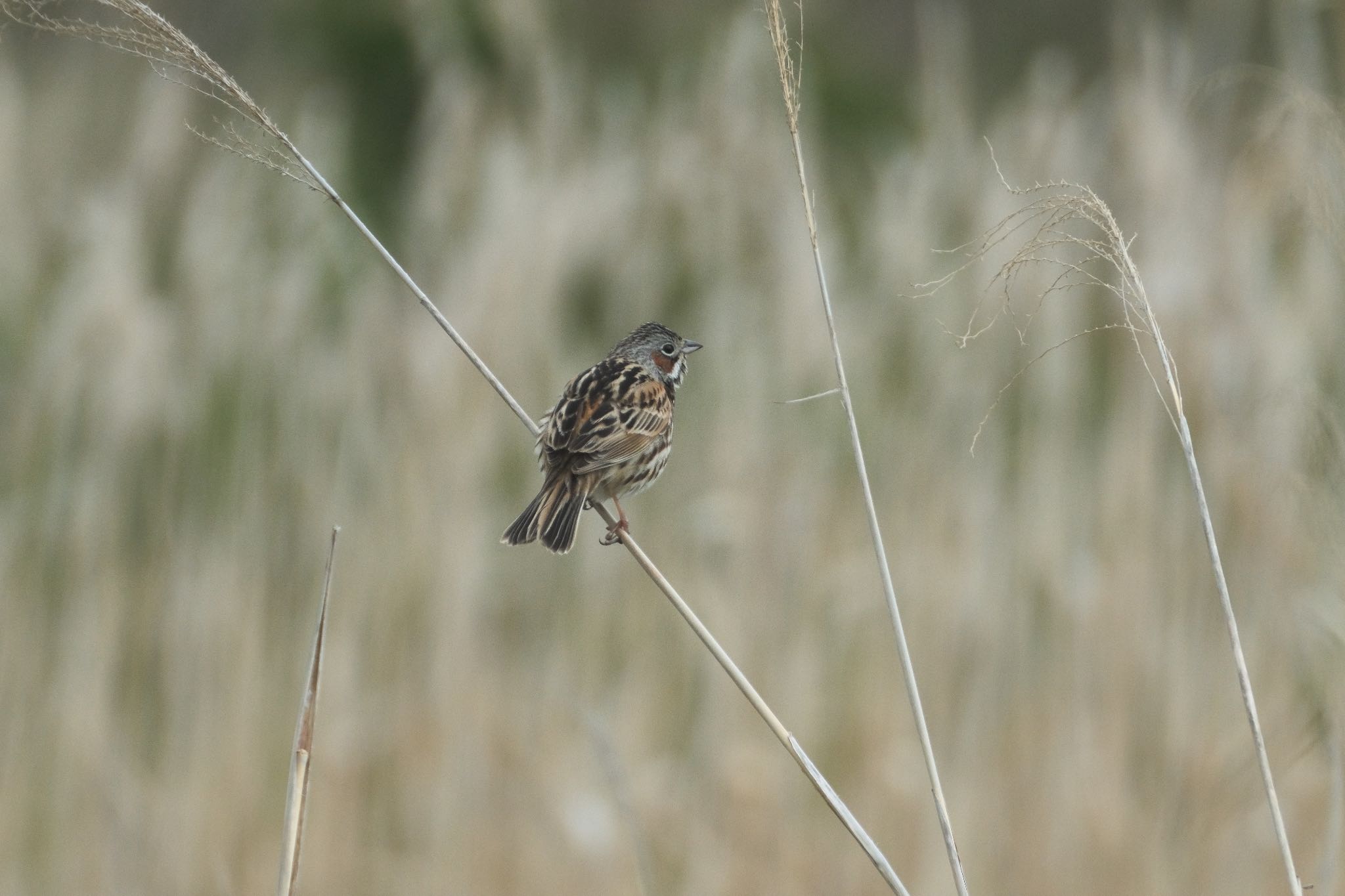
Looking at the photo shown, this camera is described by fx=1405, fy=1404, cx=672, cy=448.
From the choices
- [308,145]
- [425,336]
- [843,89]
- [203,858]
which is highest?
[843,89]

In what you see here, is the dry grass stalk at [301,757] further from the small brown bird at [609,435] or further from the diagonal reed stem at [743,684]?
the small brown bird at [609,435]

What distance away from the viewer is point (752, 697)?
162cm

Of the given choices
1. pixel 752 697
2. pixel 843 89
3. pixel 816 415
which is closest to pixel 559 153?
pixel 816 415

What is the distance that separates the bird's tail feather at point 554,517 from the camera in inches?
108

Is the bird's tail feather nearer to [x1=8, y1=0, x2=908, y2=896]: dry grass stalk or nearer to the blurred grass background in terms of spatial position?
the blurred grass background

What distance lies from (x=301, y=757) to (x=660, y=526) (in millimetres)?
2561

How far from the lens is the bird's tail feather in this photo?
2.75m

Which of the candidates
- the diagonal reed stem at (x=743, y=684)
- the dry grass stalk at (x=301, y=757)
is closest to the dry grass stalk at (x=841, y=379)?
the diagonal reed stem at (x=743, y=684)

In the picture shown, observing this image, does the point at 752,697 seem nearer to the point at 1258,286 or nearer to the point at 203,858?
the point at 203,858

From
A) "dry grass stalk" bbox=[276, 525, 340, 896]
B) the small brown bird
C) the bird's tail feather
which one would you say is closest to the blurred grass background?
the small brown bird

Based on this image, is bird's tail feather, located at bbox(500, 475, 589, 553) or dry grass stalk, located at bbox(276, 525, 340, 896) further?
bird's tail feather, located at bbox(500, 475, 589, 553)

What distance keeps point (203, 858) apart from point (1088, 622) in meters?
2.37

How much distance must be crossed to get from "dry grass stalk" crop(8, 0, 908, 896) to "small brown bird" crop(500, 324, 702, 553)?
3.66 feet

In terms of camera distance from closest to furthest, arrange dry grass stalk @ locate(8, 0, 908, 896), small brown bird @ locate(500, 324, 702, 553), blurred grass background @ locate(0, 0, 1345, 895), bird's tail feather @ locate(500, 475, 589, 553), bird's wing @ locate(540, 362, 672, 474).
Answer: dry grass stalk @ locate(8, 0, 908, 896) → bird's tail feather @ locate(500, 475, 589, 553) → small brown bird @ locate(500, 324, 702, 553) → bird's wing @ locate(540, 362, 672, 474) → blurred grass background @ locate(0, 0, 1345, 895)
